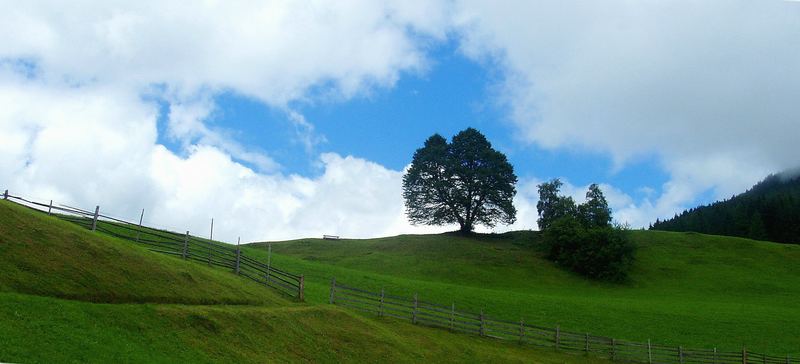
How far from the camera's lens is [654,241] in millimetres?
95062

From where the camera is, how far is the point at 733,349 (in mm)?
43938

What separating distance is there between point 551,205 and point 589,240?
15403 mm

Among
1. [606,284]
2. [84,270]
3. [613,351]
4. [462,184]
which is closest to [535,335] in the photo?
[613,351]

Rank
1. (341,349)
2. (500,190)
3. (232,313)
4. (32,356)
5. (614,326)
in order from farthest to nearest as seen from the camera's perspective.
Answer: (500,190) < (614,326) < (341,349) < (232,313) < (32,356)

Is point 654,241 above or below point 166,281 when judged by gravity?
above

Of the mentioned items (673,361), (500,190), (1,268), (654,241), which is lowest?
(673,361)

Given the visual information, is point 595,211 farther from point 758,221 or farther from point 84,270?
point 84,270

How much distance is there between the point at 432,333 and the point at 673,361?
17946 millimetres

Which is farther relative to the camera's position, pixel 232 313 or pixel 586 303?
pixel 586 303

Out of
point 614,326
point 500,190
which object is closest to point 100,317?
point 614,326

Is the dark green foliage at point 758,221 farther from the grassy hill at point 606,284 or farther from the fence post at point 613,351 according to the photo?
the fence post at point 613,351

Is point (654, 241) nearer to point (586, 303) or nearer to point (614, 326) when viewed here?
point (586, 303)

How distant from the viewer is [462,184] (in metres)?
89.9

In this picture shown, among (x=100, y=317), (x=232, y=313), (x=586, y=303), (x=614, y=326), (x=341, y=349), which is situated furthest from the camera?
(x=586, y=303)
